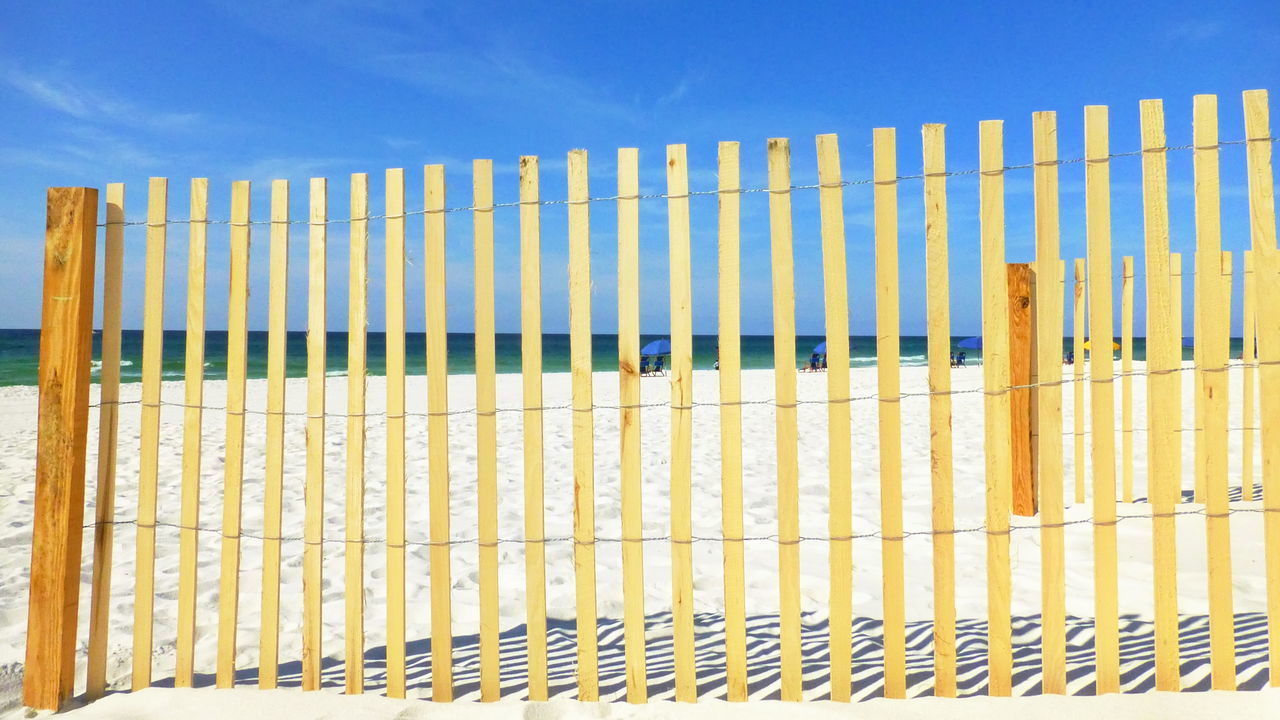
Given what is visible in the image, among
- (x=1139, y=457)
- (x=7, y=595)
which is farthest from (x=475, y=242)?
(x=1139, y=457)

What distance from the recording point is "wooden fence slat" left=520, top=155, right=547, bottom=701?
8.04ft

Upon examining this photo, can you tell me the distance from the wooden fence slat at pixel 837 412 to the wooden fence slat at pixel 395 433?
1.41m

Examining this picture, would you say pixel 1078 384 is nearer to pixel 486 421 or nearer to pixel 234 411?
pixel 486 421

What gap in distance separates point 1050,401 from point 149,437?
3.12m

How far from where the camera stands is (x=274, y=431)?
8.63ft

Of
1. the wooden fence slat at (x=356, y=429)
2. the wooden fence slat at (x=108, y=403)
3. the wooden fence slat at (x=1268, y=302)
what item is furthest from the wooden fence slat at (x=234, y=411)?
the wooden fence slat at (x=1268, y=302)

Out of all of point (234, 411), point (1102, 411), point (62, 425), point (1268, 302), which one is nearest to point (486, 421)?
point (234, 411)

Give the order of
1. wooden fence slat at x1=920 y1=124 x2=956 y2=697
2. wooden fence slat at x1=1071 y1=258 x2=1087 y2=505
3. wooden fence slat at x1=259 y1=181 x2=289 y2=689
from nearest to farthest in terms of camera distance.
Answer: wooden fence slat at x1=920 y1=124 x2=956 y2=697 → wooden fence slat at x1=259 y1=181 x2=289 y2=689 → wooden fence slat at x1=1071 y1=258 x2=1087 y2=505

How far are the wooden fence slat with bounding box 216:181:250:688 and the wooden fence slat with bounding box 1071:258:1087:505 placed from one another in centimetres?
465

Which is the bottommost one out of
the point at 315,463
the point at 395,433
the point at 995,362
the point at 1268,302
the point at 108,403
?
the point at 315,463

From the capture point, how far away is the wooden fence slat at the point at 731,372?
7.82 feet

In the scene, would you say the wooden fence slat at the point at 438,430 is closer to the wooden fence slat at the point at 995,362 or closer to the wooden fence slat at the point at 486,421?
the wooden fence slat at the point at 486,421

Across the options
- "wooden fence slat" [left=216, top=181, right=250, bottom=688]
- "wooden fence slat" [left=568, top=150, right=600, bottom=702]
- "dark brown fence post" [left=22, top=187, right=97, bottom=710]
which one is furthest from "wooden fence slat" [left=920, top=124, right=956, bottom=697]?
"dark brown fence post" [left=22, top=187, right=97, bottom=710]

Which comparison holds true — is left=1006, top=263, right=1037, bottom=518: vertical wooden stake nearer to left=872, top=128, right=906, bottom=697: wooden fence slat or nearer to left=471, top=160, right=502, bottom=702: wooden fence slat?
left=872, top=128, right=906, bottom=697: wooden fence slat
